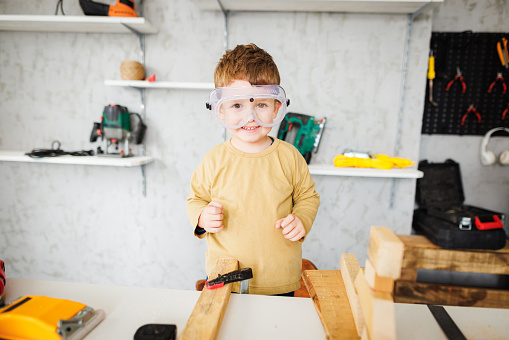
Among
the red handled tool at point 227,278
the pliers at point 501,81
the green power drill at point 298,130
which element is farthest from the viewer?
the pliers at point 501,81

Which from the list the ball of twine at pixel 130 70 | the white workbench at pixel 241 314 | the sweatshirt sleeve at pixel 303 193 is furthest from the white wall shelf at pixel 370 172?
the ball of twine at pixel 130 70

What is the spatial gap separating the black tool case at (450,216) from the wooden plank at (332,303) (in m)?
1.51

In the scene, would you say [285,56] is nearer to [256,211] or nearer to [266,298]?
[256,211]

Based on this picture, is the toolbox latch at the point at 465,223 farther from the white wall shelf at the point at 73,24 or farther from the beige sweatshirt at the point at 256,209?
the white wall shelf at the point at 73,24

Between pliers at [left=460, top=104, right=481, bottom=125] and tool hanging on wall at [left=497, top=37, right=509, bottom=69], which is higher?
tool hanging on wall at [left=497, top=37, right=509, bottom=69]

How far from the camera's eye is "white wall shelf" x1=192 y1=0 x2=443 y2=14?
1.84 meters

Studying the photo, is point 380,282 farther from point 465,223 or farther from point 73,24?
point 73,24

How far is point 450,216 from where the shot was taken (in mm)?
1997

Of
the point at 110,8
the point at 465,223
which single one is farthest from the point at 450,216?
the point at 110,8

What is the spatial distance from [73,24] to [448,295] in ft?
11.3

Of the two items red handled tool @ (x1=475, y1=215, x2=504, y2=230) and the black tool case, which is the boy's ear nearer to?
the black tool case

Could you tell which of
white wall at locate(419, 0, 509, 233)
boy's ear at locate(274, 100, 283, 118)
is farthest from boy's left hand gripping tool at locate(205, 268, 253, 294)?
white wall at locate(419, 0, 509, 233)

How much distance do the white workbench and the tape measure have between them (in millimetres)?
15

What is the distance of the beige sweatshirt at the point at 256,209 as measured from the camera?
1.17 metres
